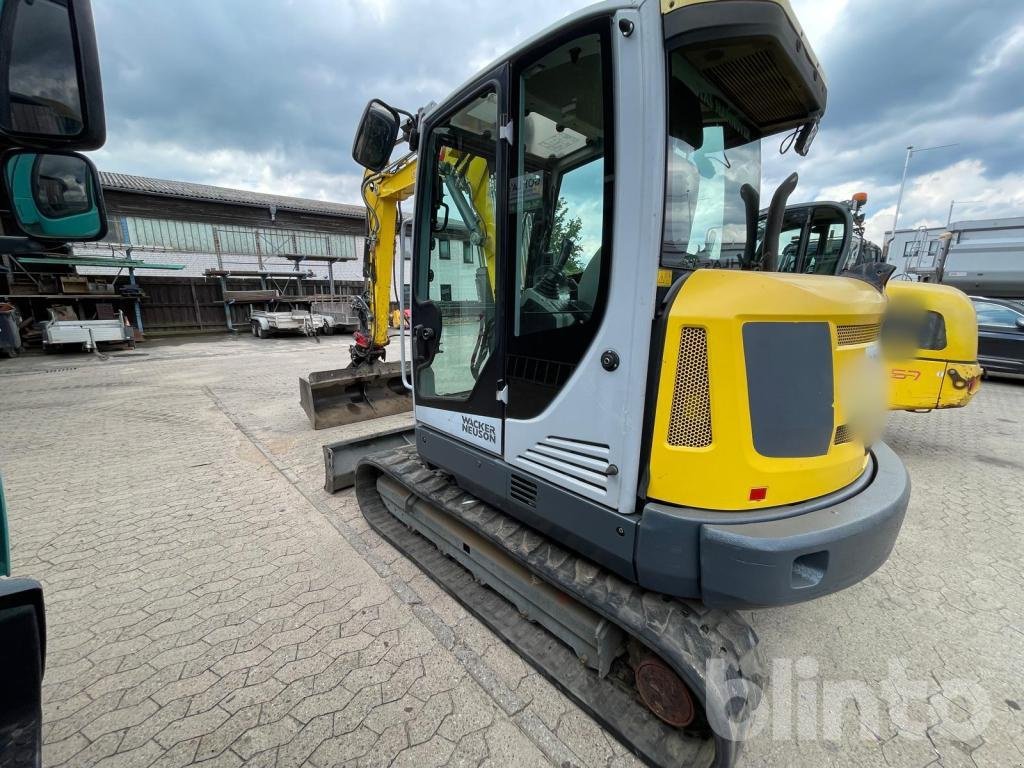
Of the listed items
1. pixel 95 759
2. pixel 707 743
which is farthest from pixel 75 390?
pixel 707 743

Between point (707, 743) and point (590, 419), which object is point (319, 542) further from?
point (707, 743)

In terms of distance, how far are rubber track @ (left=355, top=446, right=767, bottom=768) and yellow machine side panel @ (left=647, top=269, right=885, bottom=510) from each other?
0.49 metres

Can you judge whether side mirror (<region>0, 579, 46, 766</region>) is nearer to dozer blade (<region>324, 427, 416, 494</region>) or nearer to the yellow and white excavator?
the yellow and white excavator

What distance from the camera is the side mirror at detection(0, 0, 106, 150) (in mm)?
1159

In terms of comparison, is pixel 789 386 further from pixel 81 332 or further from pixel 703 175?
pixel 81 332

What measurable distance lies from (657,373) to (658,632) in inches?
39.2

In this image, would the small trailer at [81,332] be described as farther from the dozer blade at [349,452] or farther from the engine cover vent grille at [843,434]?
the engine cover vent grille at [843,434]

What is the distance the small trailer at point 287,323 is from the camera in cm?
1661

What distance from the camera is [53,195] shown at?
1.33 m

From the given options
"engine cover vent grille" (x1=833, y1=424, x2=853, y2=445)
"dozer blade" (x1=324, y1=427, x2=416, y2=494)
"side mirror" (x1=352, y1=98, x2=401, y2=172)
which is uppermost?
"side mirror" (x1=352, y1=98, x2=401, y2=172)

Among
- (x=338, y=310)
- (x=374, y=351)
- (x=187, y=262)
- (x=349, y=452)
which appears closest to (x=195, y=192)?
(x=187, y=262)

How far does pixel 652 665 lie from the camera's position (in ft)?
5.78

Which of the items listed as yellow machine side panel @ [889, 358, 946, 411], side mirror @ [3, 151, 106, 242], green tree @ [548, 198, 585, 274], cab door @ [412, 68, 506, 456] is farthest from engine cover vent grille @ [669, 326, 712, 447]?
yellow machine side panel @ [889, 358, 946, 411]

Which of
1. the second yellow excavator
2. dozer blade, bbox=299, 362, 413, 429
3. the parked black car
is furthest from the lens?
the parked black car
